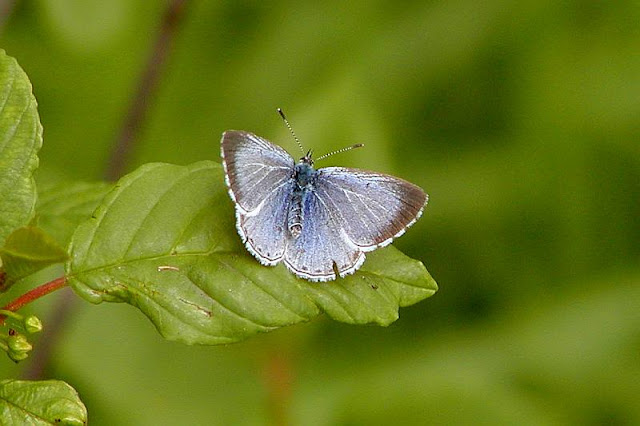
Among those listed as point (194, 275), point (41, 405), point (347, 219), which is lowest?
point (41, 405)

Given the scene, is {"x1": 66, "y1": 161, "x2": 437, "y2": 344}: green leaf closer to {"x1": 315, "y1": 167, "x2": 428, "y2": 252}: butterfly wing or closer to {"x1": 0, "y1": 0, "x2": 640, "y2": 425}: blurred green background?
{"x1": 315, "y1": 167, "x2": 428, "y2": 252}: butterfly wing

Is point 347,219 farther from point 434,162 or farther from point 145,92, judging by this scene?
point 434,162

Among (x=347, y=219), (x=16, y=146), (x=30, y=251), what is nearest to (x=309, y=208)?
(x=347, y=219)

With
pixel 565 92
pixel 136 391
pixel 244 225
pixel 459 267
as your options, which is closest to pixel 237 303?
pixel 244 225

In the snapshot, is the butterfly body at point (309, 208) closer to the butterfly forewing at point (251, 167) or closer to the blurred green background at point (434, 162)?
the butterfly forewing at point (251, 167)

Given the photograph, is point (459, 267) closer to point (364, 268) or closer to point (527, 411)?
point (527, 411)

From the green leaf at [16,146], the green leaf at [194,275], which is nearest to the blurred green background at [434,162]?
the green leaf at [194,275]
